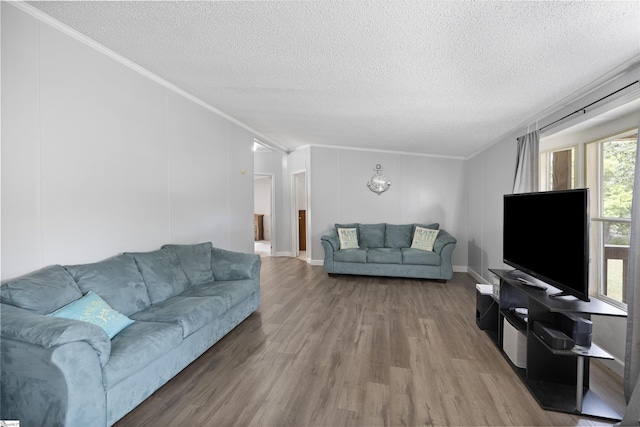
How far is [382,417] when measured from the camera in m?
1.82

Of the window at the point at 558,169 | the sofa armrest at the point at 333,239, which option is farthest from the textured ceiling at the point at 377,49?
the sofa armrest at the point at 333,239

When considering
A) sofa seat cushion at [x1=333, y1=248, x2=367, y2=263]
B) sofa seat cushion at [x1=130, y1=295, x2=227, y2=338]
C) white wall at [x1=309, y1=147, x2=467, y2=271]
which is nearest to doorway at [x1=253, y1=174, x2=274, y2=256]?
white wall at [x1=309, y1=147, x2=467, y2=271]

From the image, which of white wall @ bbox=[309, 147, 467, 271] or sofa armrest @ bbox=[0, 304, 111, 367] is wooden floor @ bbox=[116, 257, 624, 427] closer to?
sofa armrest @ bbox=[0, 304, 111, 367]

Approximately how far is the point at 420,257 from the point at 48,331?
15.6 ft

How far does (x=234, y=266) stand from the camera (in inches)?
133

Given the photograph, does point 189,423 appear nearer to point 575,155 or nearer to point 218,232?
point 218,232

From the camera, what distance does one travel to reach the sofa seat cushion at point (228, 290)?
281cm

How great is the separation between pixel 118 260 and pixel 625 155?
15.0 feet

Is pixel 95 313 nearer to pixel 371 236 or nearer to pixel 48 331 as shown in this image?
pixel 48 331

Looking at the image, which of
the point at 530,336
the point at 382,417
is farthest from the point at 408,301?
the point at 382,417

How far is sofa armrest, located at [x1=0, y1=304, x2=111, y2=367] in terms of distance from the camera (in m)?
1.43

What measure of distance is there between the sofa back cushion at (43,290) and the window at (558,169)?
4649 mm

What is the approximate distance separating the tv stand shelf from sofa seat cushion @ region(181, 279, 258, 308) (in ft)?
8.03

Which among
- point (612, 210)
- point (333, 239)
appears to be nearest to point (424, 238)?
point (333, 239)
